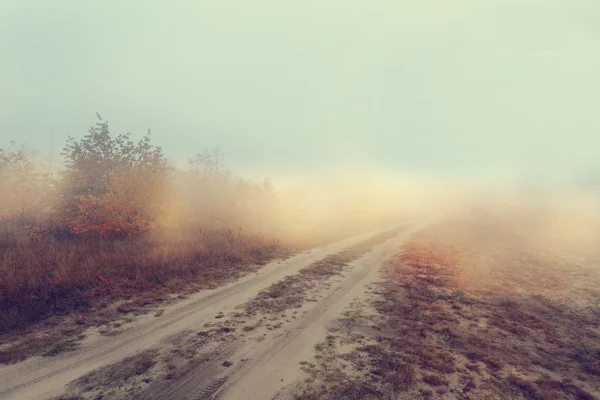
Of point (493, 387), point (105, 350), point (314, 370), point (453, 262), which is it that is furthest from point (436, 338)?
point (453, 262)

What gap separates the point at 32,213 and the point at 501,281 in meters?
27.5

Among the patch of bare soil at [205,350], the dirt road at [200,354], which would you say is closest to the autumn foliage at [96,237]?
the dirt road at [200,354]

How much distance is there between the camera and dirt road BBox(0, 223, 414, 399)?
461 cm

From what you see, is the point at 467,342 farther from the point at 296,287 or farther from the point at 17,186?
the point at 17,186

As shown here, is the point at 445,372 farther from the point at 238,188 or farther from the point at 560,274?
the point at 238,188

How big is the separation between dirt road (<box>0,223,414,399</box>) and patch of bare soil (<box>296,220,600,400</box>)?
75cm

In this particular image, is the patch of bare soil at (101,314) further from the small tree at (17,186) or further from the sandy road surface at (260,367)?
the small tree at (17,186)

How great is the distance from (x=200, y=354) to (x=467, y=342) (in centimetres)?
635

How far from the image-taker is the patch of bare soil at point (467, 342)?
4809 mm

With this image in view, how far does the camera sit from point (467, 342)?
646 cm

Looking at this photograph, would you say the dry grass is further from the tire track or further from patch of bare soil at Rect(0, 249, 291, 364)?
the tire track

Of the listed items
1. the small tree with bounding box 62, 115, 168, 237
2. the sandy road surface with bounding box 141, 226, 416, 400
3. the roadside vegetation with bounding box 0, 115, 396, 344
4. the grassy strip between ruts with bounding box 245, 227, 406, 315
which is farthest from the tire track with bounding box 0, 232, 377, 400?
the small tree with bounding box 62, 115, 168, 237

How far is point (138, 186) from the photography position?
53.1ft

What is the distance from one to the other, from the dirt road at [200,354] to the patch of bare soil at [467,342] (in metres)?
0.75
